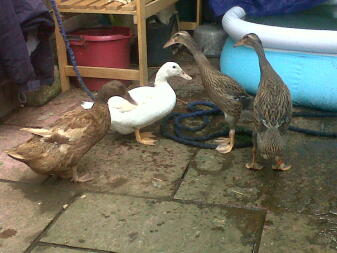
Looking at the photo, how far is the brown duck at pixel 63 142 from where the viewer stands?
120 inches

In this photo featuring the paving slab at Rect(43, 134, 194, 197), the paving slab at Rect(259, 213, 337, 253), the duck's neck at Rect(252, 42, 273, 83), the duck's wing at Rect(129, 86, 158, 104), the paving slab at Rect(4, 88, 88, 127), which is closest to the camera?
the paving slab at Rect(259, 213, 337, 253)

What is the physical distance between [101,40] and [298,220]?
266 cm

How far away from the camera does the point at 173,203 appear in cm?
302

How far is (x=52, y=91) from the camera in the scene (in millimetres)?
4691

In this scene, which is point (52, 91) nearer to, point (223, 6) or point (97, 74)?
point (97, 74)

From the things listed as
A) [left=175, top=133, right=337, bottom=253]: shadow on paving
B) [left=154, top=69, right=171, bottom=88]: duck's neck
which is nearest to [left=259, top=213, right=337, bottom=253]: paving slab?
[left=175, top=133, right=337, bottom=253]: shadow on paving

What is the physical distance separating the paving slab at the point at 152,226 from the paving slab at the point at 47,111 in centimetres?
133

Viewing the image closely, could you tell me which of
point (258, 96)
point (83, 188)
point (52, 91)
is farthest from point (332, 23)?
point (83, 188)

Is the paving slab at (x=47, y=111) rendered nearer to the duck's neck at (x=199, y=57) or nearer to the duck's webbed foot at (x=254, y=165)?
the duck's neck at (x=199, y=57)

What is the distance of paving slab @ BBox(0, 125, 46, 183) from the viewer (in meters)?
3.35

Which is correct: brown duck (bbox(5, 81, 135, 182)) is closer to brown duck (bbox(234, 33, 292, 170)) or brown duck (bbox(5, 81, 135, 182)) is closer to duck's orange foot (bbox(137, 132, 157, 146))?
duck's orange foot (bbox(137, 132, 157, 146))

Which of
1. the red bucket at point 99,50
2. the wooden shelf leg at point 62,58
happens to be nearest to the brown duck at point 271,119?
the red bucket at point 99,50

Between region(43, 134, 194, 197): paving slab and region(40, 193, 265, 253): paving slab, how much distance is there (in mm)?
141

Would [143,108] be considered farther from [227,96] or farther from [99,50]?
[99,50]
